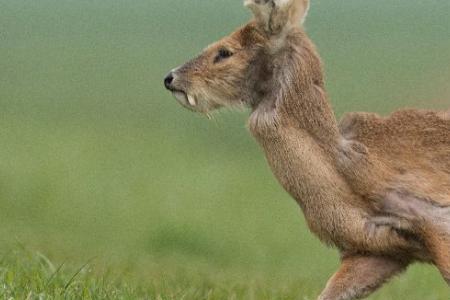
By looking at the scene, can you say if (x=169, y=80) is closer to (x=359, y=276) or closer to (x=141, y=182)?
(x=359, y=276)

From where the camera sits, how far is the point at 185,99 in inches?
367

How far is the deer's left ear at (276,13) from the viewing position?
9.08 metres

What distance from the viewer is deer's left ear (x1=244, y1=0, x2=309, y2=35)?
9078 millimetres

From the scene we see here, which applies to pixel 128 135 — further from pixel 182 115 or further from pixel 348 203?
pixel 348 203

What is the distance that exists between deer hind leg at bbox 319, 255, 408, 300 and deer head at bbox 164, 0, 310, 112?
47.9 inches

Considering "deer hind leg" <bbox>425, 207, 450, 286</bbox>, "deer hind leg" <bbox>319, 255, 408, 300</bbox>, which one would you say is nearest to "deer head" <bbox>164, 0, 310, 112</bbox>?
"deer hind leg" <bbox>319, 255, 408, 300</bbox>

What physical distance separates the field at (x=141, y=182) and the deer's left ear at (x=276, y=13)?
0.68m

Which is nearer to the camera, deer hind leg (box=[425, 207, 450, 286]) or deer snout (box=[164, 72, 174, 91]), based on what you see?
deer hind leg (box=[425, 207, 450, 286])

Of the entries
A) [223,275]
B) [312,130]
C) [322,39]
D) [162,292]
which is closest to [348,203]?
[312,130]

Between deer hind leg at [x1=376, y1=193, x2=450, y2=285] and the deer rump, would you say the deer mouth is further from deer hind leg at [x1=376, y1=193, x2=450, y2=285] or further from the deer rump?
deer hind leg at [x1=376, y1=193, x2=450, y2=285]

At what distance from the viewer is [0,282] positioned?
29.1 ft

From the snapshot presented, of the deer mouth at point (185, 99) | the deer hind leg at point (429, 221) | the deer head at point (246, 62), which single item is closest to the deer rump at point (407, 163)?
the deer hind leg at point (429, 221)

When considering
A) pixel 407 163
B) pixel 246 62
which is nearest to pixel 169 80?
pixel 246 62

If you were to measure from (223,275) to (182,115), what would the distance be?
1226cm
